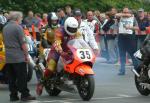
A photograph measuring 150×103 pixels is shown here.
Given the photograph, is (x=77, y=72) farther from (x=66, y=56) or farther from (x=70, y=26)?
(x=70, y=26)

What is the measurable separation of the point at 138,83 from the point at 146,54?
730 millimetres

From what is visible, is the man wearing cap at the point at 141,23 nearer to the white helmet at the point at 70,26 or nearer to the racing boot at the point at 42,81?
the racing boot at the point at 42,81

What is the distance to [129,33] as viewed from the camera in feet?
58.0

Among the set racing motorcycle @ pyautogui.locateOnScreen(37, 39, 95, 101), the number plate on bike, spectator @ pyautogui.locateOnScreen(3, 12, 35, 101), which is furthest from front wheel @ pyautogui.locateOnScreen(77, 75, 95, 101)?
spectator @ pyautogui.locateOnScreen(3, 12, 35, 101)

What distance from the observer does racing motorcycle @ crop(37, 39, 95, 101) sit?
39.0 ft

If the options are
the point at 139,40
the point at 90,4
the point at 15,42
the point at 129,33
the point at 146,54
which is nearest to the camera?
the point at 15,42

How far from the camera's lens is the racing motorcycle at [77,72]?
39.0 ft

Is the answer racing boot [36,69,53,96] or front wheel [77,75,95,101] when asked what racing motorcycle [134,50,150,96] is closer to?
front wheel [77,75,95,101]

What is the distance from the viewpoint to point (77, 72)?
12.0m

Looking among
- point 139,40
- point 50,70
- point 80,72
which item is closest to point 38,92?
point 50,70

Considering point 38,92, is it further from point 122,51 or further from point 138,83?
point 122,51

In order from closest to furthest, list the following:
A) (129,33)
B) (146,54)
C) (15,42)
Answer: (15,42)
(146,54)
(129,33)

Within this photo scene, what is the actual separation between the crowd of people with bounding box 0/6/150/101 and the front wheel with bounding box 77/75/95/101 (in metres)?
0.69

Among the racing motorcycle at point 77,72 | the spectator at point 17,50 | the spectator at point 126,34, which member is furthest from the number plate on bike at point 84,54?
the spectator at point 126,34
